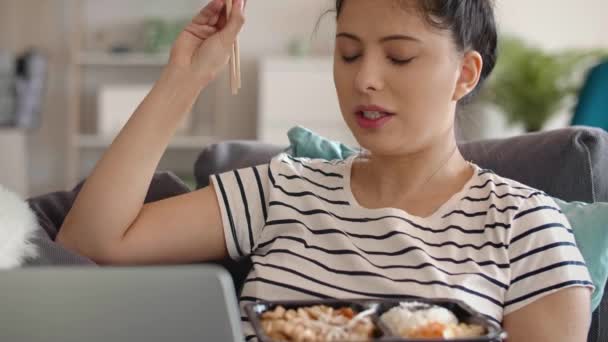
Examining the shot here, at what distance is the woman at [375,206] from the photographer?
1.27 m

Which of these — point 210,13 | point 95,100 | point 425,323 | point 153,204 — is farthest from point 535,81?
point 425,323

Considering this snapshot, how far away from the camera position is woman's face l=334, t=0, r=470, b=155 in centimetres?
133

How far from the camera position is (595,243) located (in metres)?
1.39

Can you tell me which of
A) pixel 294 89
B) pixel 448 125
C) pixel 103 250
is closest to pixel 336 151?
pixel 448 125

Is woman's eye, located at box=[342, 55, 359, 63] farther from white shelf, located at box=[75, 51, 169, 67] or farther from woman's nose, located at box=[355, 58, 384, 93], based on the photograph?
white shelf, located at box=[75, 51, 169, 67]

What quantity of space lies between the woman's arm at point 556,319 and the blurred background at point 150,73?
410 centimetres

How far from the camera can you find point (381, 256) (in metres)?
1.32

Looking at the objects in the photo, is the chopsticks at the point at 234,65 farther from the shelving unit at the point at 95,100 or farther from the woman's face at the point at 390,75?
the shelving unit at the point at 95,100

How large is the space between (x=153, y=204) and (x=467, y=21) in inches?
21.8

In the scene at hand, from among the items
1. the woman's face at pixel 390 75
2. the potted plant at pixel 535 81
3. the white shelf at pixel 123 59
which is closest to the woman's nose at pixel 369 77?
the woman's face at pixel 390 75

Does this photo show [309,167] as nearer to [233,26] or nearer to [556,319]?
[233,26]

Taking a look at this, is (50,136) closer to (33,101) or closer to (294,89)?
(33,101)

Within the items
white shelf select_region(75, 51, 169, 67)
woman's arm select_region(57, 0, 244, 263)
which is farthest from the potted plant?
woman's arm select_region(57, 0, 244, 263)

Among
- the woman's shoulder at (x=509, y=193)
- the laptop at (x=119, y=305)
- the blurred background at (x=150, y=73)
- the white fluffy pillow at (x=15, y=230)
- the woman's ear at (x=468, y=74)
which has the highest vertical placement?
the woman's ear at (x=468, y=74)
